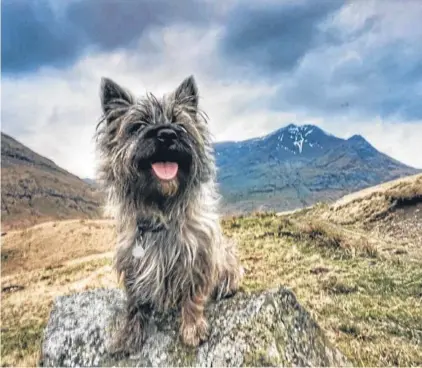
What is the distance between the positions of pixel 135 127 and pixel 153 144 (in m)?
0.41

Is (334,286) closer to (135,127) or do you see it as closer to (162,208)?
(162,208)

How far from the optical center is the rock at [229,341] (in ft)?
19.7

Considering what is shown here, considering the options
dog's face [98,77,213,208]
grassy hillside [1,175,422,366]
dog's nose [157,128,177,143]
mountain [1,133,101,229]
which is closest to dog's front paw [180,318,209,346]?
dog's face [98,77,213,208]

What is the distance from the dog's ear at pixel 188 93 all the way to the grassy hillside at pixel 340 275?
271cm

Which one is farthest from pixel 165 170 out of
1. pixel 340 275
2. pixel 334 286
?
pixel 340 275

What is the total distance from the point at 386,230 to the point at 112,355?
417 inches

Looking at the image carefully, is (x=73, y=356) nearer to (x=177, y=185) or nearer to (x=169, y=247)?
(x=169, y=247)

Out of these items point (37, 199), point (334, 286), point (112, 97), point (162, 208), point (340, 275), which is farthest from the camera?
point (37, 199)

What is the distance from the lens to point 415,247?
1322cm

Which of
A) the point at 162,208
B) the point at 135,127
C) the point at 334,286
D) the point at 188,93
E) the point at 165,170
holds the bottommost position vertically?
the point at 334,286

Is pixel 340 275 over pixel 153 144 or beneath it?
beneath

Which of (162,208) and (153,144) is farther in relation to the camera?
(162,208)

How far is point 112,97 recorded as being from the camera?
21.0 feet

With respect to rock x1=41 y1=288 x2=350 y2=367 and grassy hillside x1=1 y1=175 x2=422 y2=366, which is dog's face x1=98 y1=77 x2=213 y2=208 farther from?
grassy hillside x1=1 y1=175 x2=422 y2=366
